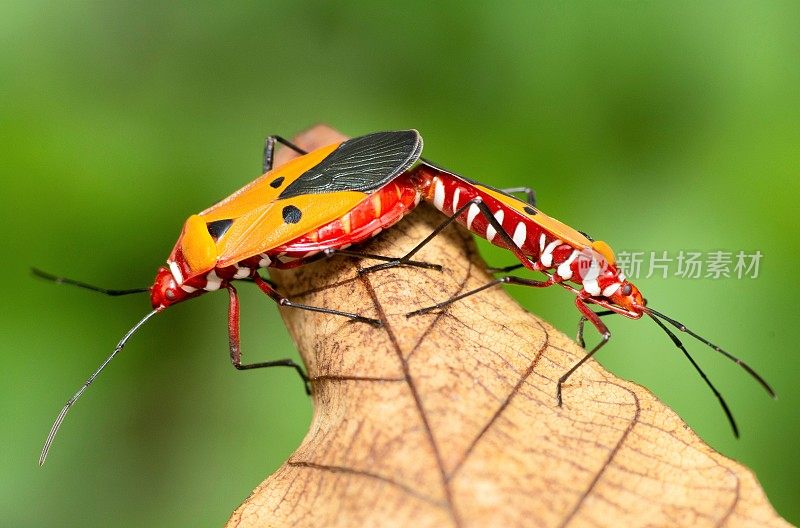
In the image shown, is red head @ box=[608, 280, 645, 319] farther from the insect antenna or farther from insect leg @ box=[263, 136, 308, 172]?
the insect antenna

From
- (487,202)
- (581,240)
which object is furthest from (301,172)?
(581,240)

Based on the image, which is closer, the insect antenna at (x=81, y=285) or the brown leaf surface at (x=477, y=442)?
the brown leaf surface at (x=477, y=442)

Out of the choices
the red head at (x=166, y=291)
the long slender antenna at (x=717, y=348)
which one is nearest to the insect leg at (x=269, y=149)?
the red head at (x=166, y=291)

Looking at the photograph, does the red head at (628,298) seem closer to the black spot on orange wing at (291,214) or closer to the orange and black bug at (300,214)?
the orange and black bug at (300,214)

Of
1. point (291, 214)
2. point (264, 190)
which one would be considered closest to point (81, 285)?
point (264, 190)

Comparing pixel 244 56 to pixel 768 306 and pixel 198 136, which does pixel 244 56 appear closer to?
pixel 198 136

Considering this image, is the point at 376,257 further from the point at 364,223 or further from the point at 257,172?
the point at 257,172

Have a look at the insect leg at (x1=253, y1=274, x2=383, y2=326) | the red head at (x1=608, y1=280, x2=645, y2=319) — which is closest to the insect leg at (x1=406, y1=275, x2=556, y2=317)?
the insect leg at (x1=253, y1=274, x2=383, y2=326)
